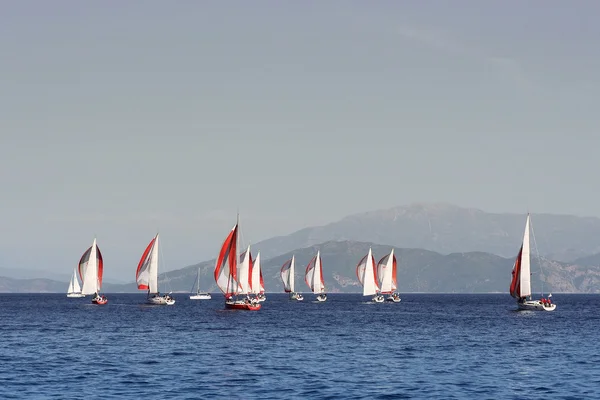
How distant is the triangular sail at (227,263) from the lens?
487 feet

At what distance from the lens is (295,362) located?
240 ft

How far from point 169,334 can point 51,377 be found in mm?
40371

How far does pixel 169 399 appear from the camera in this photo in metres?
54.2

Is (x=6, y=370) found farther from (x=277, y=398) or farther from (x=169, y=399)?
(x=277, y=398)

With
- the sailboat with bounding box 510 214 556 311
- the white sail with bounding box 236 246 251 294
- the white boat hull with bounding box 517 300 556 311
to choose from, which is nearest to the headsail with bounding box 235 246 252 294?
the white sail with bounding box 236 246 251 294

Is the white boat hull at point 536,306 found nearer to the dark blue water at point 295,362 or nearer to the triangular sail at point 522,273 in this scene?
the triangular sail at point 522,273

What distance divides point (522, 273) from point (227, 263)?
174 ft

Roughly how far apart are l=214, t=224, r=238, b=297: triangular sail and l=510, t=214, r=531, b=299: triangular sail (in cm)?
4913

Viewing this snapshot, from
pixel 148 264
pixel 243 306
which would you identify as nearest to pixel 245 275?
pixel 243 306

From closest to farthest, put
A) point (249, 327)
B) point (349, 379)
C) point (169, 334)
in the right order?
point (349, 379) < point (169, 334) < point (249, 327)

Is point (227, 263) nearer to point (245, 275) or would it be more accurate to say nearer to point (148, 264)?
A: point (245, 275)

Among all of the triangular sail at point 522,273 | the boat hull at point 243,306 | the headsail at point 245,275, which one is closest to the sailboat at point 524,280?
the triangular sail at point 522,273

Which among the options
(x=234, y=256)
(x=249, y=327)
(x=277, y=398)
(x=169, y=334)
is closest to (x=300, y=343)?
(x=169, y=334)

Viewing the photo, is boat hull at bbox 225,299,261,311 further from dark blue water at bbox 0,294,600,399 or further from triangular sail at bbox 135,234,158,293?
dark blue water at bbox 0,294,600,399
